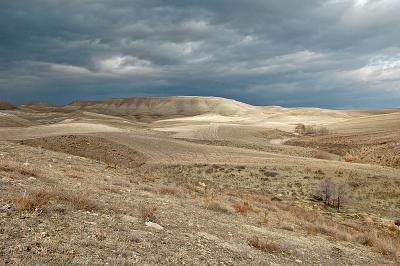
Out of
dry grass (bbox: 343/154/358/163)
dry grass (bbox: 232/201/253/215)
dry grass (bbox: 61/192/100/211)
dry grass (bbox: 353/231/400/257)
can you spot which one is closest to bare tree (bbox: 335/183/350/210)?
dry grass (bbox: 353/231/400/257)

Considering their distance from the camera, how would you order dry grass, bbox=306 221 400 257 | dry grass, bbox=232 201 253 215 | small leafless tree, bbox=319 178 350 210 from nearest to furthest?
dry grass, bbox=306 221 400 257
dry grass, bbox=232 201 253 215
small leafless tree, bbox=319 178 350 210

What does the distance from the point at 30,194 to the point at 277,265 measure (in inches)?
300

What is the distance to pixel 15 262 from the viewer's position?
8289 millimetres

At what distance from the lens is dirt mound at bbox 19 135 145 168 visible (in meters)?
42.3

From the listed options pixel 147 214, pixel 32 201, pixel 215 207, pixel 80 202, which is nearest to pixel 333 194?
pixel 215 207

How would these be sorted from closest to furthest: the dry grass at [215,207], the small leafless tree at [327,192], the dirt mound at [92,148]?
the dry grass at [215,207] → the small leafless tree at [327,192] → the dirt mound at [92,148]

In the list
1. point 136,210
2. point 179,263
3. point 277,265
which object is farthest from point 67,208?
point 277,265

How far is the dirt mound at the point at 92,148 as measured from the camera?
139ft

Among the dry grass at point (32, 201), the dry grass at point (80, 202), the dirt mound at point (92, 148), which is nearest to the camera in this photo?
the dry grass at point (32, 201)

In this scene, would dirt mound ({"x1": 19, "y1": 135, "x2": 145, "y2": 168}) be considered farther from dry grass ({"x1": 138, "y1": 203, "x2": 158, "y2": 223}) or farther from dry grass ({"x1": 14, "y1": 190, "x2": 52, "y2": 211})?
dry grass ({"x1": 14, "y1": 190, "x2": 52, "y2": 211})

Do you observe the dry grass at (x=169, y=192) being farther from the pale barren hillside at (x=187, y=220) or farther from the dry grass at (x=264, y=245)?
the dry grass at (x=264, y=245)

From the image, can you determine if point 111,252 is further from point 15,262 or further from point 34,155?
point 34,155

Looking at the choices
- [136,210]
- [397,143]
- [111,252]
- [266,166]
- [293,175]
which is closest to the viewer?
[111,252]

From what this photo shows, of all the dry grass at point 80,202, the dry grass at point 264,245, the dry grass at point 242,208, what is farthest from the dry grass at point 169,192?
the dry grass at point 264,245
